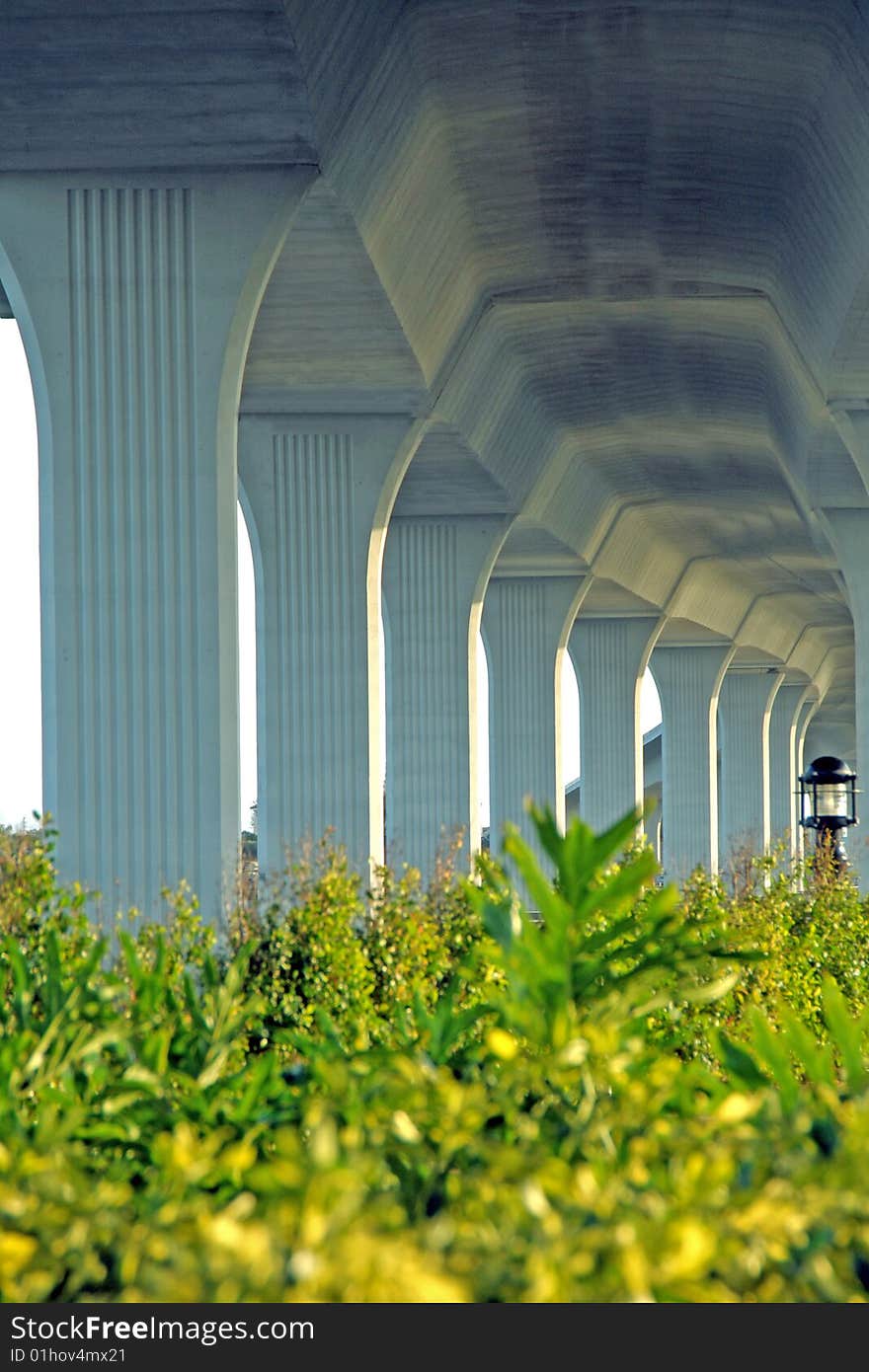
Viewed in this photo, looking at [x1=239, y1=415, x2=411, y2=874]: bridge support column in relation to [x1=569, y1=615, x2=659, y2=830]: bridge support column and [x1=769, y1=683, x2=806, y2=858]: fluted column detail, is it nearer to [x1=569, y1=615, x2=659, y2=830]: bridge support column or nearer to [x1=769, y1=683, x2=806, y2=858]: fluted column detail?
[x1=569, y1=615, x2=659, y2=830]: bridge support column

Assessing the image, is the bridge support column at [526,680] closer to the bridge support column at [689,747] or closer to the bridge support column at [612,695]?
the bridge support column at [612,695]

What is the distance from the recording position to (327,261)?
582 inches

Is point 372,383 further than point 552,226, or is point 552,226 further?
point 372,383

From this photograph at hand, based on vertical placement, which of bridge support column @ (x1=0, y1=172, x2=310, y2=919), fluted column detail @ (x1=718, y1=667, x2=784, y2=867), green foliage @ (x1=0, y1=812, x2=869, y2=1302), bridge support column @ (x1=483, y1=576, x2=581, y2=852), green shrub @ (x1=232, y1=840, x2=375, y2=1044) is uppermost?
fluted column detail @ (x1=718, y1=667, x2=784, y2=867)

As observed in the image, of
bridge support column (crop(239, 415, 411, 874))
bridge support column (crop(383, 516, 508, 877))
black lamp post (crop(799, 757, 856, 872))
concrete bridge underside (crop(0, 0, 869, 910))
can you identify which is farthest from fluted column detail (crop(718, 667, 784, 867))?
bridge support column (crop(239, 415, 411, 874))

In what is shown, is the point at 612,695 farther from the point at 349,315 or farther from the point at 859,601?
the point at 349,315

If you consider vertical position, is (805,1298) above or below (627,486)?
below

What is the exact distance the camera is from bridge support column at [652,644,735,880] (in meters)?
47.0

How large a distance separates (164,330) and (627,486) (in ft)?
61.7

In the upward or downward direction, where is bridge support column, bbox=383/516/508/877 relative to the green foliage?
upward

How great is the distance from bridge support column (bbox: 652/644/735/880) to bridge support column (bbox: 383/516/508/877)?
1877 cm

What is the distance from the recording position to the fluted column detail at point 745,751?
2120 inches

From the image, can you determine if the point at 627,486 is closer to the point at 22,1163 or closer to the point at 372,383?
the point at 372,383
